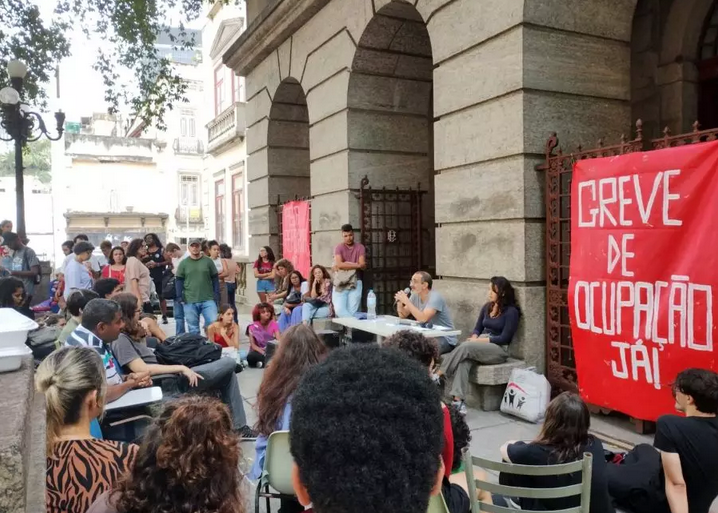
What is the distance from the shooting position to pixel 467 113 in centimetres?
687

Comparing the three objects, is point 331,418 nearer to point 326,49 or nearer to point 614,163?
point 614,163

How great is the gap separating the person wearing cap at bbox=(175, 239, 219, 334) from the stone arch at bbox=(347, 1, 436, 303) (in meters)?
2.79

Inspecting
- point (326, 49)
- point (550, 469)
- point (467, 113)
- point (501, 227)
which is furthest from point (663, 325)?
point (326, 49)

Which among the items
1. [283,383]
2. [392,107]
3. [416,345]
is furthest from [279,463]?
[392,107]

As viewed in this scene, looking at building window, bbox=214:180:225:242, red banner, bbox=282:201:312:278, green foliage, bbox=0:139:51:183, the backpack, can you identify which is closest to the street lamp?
red banner, bbox=282:201:312:278

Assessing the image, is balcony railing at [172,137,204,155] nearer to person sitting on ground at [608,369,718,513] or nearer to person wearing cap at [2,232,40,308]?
person wearing cap at [2,232,40,308]

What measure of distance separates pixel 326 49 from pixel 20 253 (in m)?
6.44

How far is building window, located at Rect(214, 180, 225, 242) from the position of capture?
83.8 ft

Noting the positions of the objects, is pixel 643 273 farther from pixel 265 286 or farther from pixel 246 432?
pixel 265 286

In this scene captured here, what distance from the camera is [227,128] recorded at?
22.5m

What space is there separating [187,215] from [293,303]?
99.5ft

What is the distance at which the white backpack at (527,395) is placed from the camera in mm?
5664

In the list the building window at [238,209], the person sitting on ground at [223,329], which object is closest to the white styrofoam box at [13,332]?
the person sitting on ground at [223,329]

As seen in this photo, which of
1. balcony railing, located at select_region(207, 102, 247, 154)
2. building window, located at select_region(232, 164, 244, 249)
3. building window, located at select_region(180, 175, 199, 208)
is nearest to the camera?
balcony railing, located at select_region(207, 102, 247, 154)
